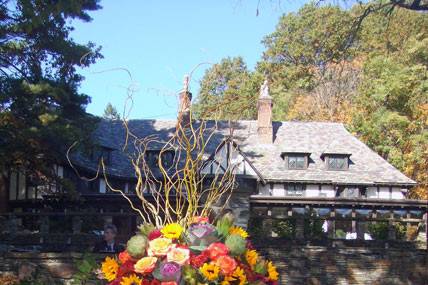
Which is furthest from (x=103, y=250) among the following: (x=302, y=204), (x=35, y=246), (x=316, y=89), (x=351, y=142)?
(x=316, y=89)

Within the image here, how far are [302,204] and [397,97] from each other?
1144 centimetres

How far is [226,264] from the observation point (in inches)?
106

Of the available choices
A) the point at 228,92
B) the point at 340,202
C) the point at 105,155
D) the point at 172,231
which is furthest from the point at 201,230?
the point at 105,155

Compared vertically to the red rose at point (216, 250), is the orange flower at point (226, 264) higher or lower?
lower

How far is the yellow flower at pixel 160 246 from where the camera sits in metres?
2.76

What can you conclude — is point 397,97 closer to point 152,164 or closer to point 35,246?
point 152,164

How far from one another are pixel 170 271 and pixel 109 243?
14.0ft

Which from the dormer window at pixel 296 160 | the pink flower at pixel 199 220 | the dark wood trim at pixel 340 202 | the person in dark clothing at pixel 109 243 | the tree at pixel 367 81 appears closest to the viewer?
the pink flower at pixel 199 220

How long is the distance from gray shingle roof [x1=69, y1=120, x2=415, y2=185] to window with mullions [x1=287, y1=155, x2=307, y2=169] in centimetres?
29

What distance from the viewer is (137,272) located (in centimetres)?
281

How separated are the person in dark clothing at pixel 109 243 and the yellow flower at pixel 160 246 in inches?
155

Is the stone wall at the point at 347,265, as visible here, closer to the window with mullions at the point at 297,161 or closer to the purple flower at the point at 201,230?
the purple flower at the point at 201,230

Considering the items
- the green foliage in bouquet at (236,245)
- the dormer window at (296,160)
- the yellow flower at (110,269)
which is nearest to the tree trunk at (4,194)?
the dormer window at (296,160)

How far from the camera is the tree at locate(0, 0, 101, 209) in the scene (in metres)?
14.9
